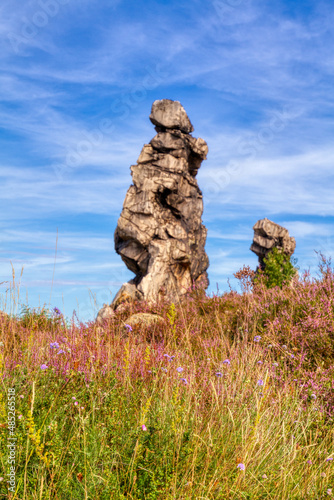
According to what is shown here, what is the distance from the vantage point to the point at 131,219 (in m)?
15.0

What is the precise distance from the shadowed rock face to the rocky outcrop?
4455 mm

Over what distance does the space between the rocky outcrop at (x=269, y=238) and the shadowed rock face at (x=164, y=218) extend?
4.46 m

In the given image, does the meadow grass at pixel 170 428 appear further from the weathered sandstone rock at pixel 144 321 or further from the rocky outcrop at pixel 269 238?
the rocky outcrop at pixel 269 238

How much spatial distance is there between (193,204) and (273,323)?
30.7 feet

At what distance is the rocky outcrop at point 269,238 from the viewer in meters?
19.6

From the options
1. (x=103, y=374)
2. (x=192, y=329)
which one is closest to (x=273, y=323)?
(x=192, y=329)

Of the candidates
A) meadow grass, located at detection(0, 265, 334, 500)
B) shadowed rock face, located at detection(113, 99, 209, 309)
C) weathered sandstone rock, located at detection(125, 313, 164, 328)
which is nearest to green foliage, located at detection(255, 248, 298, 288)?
shadowed rock face, located at detection(113, 99, 209, 309)

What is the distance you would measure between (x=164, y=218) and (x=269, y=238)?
264 inches

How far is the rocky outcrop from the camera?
1956 centimetres

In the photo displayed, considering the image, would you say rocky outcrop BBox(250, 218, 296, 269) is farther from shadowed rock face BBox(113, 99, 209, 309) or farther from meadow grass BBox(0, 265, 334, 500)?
meadow grass BBox(0, 265, 334, 500)

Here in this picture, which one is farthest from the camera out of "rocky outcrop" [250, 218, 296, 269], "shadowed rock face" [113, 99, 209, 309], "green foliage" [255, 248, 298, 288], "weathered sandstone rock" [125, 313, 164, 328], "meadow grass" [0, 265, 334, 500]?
"rocky outcrop" [250, 218, 296, 269]

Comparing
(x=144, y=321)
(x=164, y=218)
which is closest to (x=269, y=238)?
(x=164, y=218)

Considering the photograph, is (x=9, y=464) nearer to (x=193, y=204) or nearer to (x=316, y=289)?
(x=316, y=289)

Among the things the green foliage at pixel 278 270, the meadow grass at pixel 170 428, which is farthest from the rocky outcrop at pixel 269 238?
the meadow grass at pixel 170 428
